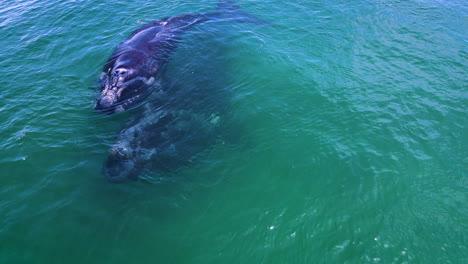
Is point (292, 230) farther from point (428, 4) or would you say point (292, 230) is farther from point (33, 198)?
point (428, 4)

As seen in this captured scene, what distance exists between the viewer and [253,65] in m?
18.8

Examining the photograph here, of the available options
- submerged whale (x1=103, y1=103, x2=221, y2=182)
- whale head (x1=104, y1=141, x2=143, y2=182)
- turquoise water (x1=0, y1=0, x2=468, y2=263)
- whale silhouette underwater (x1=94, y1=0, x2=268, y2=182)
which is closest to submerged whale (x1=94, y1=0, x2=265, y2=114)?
whale silhouette underwater (x1=94, y1=0, x2=268, y2=182)

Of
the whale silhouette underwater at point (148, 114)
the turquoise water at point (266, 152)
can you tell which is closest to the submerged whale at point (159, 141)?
the whale silhouette underwater at point (148, 114)

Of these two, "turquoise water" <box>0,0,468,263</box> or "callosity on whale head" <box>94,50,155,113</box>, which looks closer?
"turquoise water" <box>0,0,468,263</box>

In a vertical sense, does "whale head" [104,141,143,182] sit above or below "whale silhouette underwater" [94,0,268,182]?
below

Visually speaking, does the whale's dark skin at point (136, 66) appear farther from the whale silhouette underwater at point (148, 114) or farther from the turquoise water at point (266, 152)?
the turquoise water at point (266, 152)

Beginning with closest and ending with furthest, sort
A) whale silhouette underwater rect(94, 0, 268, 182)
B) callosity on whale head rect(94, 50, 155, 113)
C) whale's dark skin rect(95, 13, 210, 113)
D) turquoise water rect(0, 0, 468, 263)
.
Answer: turquoise water rect(0, 0, 468, 263) → whale silhouette underwater rect(94, 0, 268, 182) → callosity on whale head rect(94, 50, 155, 113) → whale's dark skin rect(95, 13, 210, 113)

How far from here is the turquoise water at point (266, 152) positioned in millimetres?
9914

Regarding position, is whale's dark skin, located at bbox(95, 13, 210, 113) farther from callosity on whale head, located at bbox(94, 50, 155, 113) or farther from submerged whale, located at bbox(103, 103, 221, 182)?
submerged whale, located at bbox(103, 103, 221, 182)

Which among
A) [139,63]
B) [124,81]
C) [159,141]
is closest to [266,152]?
[159,141]

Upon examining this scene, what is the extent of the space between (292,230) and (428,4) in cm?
2550

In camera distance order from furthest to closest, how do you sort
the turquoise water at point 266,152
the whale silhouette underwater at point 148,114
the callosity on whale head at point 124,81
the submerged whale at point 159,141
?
1. the callosity on whale head at point 124,81
2. the whale silhouette underwater at point 148,114
3. the submerged whale at point 159,141
4. the turquoise water at point 266,152

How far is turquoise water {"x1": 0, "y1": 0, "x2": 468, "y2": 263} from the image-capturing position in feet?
32.5

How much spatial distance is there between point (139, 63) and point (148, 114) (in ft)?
14.3
